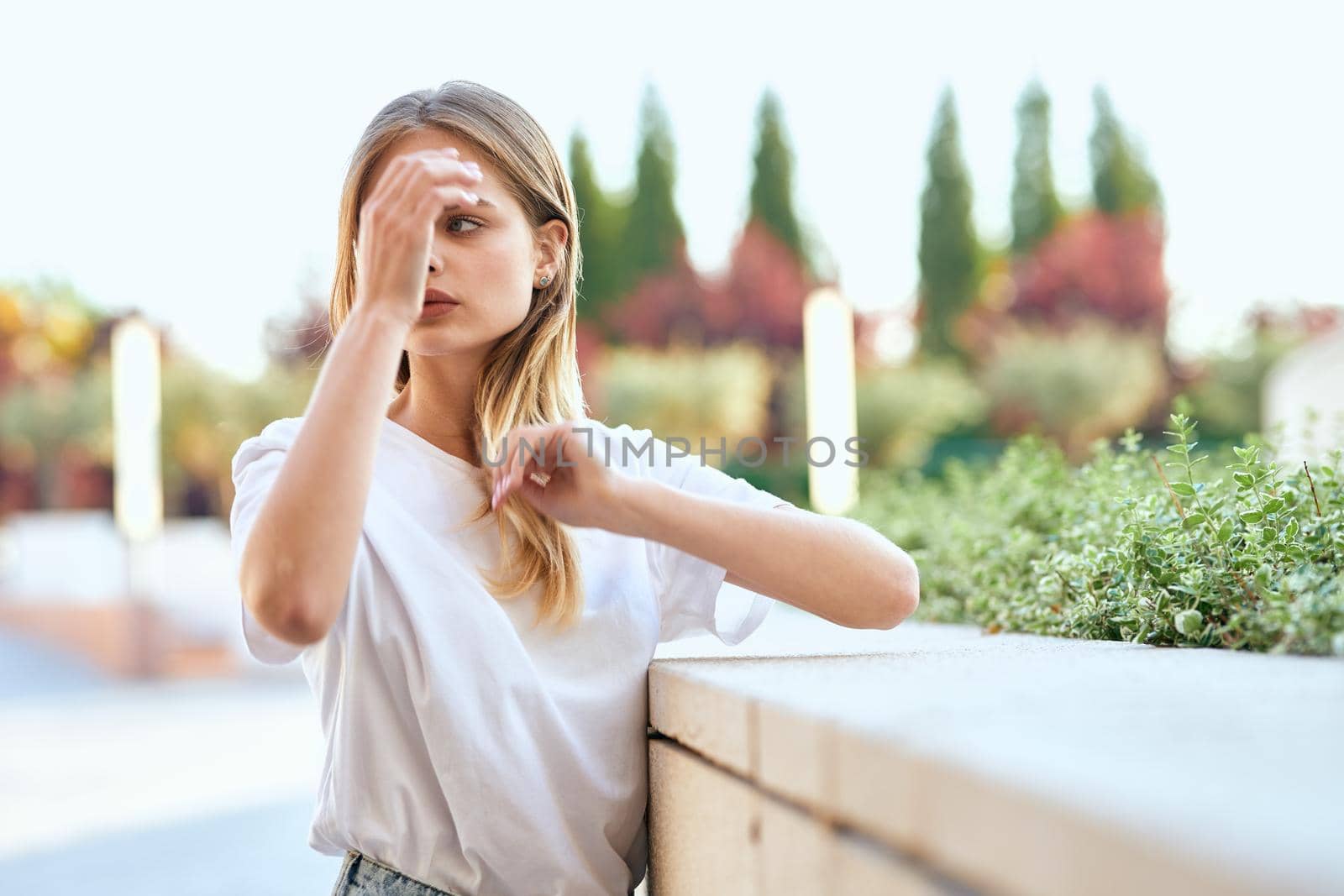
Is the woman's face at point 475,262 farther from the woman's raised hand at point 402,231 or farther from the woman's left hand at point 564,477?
the woman's left hand at point 564,477

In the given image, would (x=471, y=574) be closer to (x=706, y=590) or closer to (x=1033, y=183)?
(x=706, y=590)

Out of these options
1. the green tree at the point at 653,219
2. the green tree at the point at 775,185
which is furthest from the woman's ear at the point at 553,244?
the green tree at the point at 775,185

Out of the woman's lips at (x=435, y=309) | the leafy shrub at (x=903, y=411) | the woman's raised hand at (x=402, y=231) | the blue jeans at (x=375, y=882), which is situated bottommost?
the leafy shrub at (x=903, y=411)

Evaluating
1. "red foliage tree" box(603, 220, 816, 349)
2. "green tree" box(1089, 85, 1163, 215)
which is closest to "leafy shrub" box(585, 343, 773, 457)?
"red foliage tree" box(603, 220, 816, 349)

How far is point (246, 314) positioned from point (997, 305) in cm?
1429

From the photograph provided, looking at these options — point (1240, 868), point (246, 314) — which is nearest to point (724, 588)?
point (1240, 868)

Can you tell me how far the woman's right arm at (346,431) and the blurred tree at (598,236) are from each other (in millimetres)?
21502

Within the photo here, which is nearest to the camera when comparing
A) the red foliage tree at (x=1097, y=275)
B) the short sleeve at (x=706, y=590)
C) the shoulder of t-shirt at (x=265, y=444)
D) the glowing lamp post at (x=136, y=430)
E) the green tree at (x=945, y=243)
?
the shoulder of t-shirt at (x=265, y=444)

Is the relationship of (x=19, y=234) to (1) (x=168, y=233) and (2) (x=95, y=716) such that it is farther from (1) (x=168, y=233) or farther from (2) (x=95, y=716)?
(2) (x=95, y=716)

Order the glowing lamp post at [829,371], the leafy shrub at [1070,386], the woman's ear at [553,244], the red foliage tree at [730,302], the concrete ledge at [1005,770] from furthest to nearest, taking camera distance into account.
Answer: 1. the red foliage tree at [730,302]
2. the leafy shrub at [1070,386]
3. the glowing lamp post at [829,371]
4. the woman's ear at [553,244]
5. the concrete ledge at [1005,770]

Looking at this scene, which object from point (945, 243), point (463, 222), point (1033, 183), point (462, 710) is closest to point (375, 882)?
point (462, 710)

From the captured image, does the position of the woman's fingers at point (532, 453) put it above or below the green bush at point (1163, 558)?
above

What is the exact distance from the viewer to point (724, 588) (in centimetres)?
169

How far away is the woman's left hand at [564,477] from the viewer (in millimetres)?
1425
